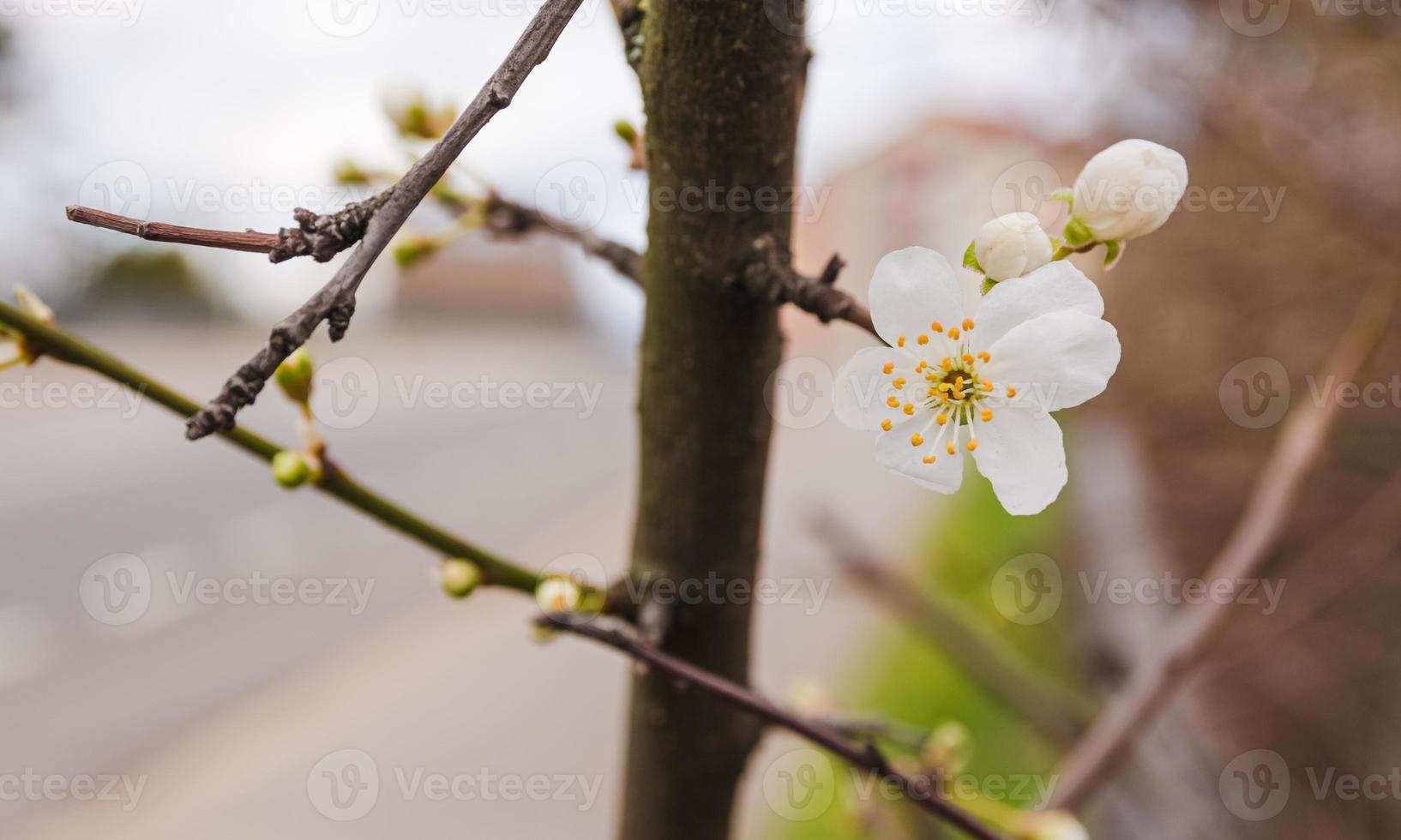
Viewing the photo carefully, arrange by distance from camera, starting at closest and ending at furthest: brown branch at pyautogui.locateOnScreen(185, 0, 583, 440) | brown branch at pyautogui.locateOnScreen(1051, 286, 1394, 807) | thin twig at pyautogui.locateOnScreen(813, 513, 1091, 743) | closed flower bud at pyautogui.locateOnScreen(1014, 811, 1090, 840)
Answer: brown branch at pyautogui.locateOnScreen(185, 0, 583, 440) < closed flower bud at pyautogui.locateOnScreen(1014, 811, 1090, 840) < brown branch at pyautogui.locateOnScreen(1051, 286, 1394, 807) < thin twig at pyautogui.locateOnScreen(813, 513, 1091, 743)

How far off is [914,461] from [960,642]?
882 mm

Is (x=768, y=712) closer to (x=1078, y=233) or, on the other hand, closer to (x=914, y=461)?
(x=914, y=461)

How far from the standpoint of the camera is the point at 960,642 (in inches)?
45.3

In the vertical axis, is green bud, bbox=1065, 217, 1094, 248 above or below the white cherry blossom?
above

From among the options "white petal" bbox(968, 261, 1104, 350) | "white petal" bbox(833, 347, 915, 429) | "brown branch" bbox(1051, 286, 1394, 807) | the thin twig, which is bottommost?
the thin twig

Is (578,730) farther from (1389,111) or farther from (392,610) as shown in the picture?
(1389,111)

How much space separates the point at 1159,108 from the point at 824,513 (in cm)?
122

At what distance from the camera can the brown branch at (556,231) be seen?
0.44 meters

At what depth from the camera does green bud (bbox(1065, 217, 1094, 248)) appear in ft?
1.17

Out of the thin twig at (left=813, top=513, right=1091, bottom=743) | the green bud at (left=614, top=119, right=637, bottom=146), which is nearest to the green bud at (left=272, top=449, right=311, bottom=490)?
the green bud at (left=614, top=119, right=637, bottom=146)

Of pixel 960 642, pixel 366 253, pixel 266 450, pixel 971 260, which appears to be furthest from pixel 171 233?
pixel 960 642

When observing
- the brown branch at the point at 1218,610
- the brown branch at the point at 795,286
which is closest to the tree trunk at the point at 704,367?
the brown branch at the point at 795,286

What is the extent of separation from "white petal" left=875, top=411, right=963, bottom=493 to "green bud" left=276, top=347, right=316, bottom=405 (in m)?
0.28

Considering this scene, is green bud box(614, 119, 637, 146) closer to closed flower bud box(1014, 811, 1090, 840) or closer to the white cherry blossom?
the white cherry blossom
